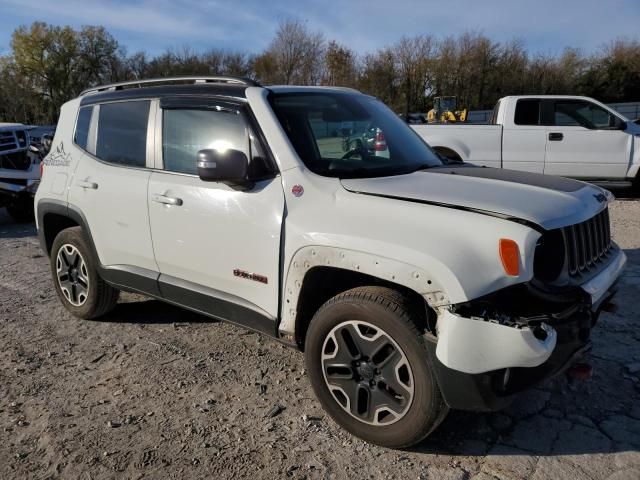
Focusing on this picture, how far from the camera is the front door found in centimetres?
308

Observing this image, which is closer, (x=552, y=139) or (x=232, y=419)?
(x=232, y=419)

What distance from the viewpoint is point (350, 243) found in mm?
2680

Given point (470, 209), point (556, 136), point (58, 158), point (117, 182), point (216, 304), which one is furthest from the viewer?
point (556, 136)

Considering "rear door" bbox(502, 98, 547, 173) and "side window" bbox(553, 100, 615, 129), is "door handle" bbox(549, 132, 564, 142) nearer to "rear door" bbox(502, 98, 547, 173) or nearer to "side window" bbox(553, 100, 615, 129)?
"rear door" bbox(502, 98, 547, 173)

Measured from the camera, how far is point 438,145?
391 inches

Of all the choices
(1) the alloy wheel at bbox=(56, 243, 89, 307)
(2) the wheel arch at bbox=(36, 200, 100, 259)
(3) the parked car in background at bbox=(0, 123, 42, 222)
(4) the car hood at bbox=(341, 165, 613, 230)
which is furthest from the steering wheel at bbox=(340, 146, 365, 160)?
(3) the parked car in background at bbox=(0, 123, 42, 222)

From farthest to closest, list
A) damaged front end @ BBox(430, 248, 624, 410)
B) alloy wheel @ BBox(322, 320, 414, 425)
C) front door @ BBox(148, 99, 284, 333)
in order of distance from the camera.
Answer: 1. front door @ BBox(148, 99, 284, 333)
2. alloy wheel @ BBox(322, 320, 414, 425)
3. damaged front end @ BBox(430, 248, 624, 410)

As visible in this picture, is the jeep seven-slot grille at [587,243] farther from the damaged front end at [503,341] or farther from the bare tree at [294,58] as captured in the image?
the bare tree at [294,58]

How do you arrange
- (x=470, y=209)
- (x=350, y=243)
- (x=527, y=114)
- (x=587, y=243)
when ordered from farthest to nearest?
(x=527, y=114) < (x=587, y=243) < (x=350, y=243) < (x=470, y=209)

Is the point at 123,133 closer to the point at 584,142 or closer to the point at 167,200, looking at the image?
the point at 167,200

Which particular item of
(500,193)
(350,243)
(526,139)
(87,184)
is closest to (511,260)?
(500,193)

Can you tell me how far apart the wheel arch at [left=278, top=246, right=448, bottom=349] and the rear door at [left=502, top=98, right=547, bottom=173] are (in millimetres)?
7830

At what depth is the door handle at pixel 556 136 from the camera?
388 inches

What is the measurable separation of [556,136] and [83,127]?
8.28 m
